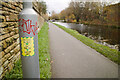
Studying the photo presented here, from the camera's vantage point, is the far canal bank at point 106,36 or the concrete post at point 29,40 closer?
the concrete post at point 29,40

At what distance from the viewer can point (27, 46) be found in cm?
169

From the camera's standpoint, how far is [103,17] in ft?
111

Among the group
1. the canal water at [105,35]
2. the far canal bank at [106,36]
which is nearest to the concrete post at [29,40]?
the far canal bank at [106,36]

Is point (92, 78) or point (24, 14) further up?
point (24, 14)

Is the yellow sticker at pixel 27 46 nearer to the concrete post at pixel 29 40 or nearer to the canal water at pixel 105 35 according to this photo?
the concrete post at pixel 29 40

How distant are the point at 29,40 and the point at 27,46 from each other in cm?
10

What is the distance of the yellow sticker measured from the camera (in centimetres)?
167

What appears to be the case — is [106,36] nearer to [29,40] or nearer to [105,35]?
[105,35]

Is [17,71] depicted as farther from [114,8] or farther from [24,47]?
[114,8]

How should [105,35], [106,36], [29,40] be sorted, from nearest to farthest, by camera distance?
1. [29,40]
2. [106,36]
3. [105,35]

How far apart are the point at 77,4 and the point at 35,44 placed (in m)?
49.4

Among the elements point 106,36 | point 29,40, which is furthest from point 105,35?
point 29,40

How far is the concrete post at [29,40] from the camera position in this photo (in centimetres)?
162

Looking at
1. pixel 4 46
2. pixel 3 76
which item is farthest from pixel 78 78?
pixel 4 46
